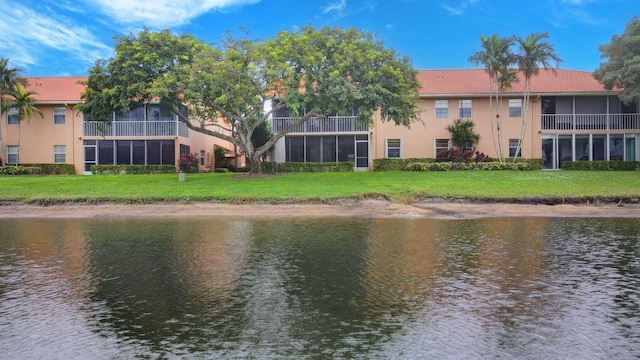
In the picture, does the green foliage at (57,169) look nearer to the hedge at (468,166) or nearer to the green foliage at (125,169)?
the green foliage at (125,169)

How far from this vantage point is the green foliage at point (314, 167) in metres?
34.5

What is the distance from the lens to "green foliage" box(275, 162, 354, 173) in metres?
34.5

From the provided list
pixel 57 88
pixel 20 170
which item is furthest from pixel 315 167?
pixel 57 88

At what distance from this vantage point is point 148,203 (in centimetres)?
1970

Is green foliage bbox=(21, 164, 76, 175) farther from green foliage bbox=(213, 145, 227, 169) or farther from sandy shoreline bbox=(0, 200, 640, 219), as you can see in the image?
sandy shoreline bbox=(0, 200, 640, 219)

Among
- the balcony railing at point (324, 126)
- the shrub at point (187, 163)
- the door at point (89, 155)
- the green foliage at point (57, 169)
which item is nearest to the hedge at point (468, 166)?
the balcony railing at point (324, 126)

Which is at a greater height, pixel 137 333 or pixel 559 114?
pixel 559 114

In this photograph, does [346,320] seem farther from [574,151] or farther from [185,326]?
[574,151]

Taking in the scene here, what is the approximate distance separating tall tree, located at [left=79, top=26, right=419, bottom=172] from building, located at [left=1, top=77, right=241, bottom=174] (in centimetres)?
1027

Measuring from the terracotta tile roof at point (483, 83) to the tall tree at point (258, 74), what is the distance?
380 inches

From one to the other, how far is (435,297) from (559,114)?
3521cm

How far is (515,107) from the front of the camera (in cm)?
3609

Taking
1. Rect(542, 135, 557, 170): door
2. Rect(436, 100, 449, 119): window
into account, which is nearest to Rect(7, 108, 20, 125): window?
Rect(436, 100, 449, 119): window

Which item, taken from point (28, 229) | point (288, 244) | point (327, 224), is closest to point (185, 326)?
point (288, 244)
